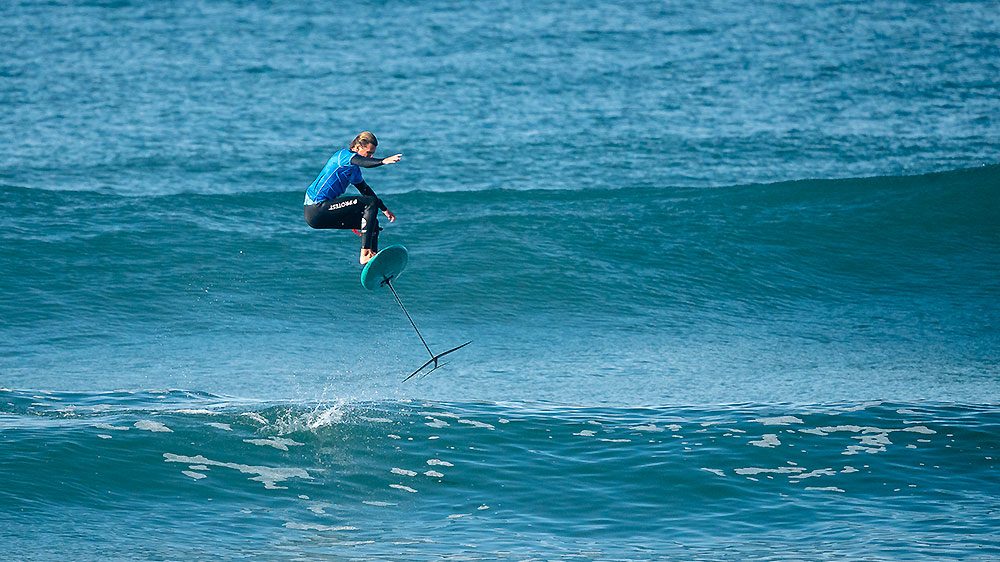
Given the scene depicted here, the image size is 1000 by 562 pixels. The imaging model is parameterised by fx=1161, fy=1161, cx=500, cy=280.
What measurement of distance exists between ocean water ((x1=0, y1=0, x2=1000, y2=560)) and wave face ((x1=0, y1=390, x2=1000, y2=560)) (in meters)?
0.04

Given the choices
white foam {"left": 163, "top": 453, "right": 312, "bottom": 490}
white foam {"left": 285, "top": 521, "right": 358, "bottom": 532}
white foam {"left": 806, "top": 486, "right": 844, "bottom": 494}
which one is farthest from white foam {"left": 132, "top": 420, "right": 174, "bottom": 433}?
white foam {"left": 806, "top": 486, "right": 844, "bottom": 494}

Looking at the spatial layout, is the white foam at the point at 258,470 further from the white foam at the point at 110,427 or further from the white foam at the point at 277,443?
the white foam at the point at 110,427

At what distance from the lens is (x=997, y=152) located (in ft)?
60.6

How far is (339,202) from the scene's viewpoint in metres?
9.31

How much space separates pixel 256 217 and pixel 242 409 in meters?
6.92

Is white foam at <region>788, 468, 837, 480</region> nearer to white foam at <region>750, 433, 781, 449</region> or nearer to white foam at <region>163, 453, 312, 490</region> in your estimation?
white foam at <region>750, 433, 781, 449</region>

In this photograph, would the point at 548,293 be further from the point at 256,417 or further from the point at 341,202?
the point at 341,202

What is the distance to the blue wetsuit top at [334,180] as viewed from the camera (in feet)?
30.0

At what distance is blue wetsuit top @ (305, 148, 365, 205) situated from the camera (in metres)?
9.13

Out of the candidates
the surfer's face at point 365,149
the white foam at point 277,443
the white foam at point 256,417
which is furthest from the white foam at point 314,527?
the surfer's face at point 365,149

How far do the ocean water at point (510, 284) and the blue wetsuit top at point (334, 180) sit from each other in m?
2.31

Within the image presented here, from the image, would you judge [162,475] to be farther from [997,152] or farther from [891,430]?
[997,152]

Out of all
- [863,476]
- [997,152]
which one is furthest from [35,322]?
[997,152]

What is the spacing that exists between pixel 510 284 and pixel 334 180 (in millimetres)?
6404
